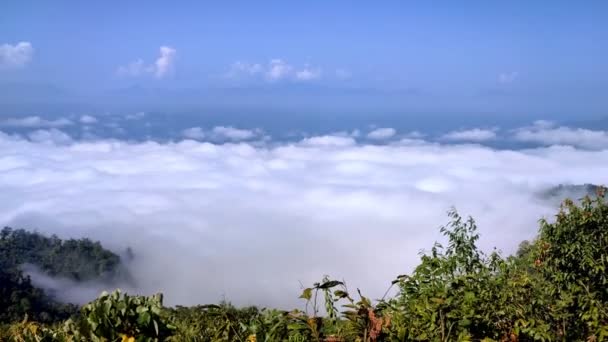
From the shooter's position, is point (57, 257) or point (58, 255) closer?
point (57, 257)

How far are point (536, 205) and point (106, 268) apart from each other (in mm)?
107407

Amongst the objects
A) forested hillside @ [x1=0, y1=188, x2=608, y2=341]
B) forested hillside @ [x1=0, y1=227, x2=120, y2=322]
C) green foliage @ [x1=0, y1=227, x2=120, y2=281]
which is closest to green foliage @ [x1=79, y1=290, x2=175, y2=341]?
forested hillside @ [x1=0, y1=188, x2=608, y2=341]

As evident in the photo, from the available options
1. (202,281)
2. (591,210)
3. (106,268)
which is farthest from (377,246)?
(591,210)

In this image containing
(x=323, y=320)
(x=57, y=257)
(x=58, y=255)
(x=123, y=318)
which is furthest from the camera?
(x=58, y=255)

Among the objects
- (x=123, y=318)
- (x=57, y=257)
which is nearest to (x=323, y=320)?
(x=123, y=318)

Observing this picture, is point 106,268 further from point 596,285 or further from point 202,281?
point 596,285

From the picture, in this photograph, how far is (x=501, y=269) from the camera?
28.6 ft

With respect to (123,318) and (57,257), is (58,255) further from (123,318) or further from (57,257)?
(123,318)

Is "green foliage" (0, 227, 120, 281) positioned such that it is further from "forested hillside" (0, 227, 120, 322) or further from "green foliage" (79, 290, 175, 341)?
"green foliage" (79, 290, 175, 341)

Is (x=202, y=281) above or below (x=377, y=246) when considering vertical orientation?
below

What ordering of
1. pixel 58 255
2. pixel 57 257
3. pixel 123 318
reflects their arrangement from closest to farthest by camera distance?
pixel 123 318, pixel 57 257, pixel 58 255

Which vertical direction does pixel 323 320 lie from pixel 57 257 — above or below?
below

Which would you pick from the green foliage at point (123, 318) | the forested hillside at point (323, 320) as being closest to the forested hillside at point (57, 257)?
the forested hillside at point (323, 320)

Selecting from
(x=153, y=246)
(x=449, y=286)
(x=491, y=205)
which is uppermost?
(x=491, y=205)
